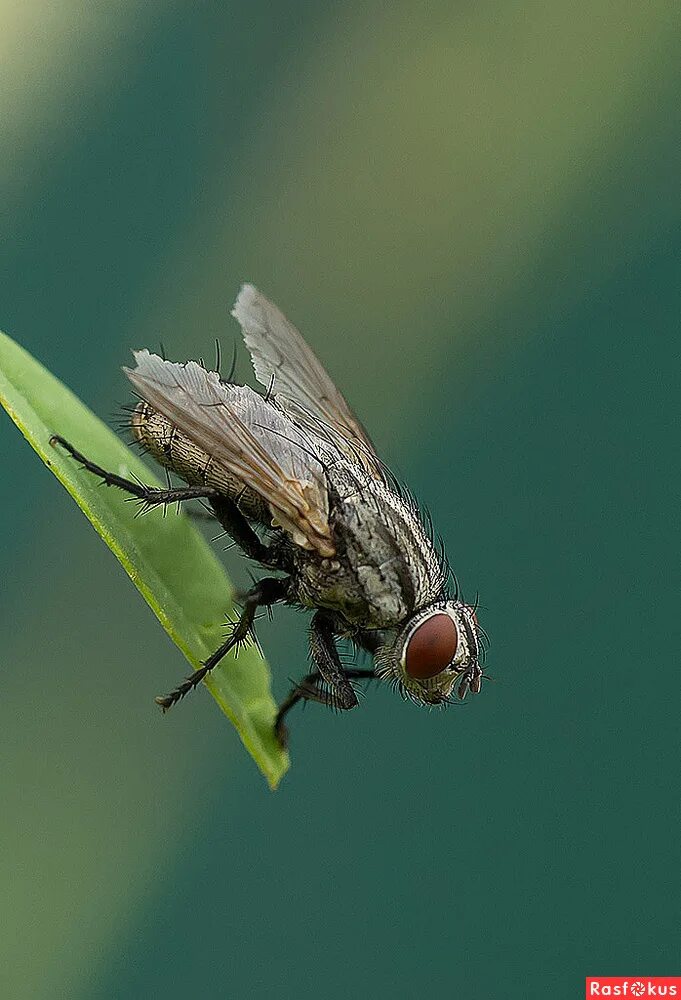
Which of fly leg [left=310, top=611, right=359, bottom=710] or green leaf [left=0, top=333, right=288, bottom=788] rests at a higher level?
green leaf [left=0, top=333, right=288, bottom=788]

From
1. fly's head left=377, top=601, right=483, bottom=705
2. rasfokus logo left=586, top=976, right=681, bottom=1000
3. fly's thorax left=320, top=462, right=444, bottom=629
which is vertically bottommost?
rasfokus logo left=586, top=976, right=681, bottom=1000

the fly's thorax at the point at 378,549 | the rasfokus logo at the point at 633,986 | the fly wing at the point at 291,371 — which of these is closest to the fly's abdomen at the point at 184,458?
the fly's thorax at the point at 378,549

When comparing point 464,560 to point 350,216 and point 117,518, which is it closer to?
point 350,216

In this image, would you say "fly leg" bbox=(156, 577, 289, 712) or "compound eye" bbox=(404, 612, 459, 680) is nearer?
"fly leg" bbox=(156, 577, 289, 712)

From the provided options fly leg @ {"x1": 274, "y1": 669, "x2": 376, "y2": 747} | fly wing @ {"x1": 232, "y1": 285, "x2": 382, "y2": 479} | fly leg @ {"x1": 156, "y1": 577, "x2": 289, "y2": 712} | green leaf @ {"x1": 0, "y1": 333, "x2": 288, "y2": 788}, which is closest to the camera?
green leaf @ {"x1": 0, "y1": 333, "x2": 288, "y2": 788}

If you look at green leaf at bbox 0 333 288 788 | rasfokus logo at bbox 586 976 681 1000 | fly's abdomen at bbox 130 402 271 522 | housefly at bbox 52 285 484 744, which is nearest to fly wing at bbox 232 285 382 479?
housefly at bbox 52 285 484 744

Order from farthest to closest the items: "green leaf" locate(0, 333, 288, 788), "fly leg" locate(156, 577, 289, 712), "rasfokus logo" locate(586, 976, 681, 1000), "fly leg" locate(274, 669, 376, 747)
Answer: "rasfokus logo" locate(586, 976, 681, 1000)
"fly leg" locate(274, 669, 376, 747)
"fly leg" locate(156, 577, 289, 712)
"green leaf" locate(0, 333, 288, 788)

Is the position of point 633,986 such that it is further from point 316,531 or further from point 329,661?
point 316,531

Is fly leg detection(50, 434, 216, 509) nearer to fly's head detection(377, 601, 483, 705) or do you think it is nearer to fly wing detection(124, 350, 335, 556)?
fly wing detection(124, 350, 335, 556)
